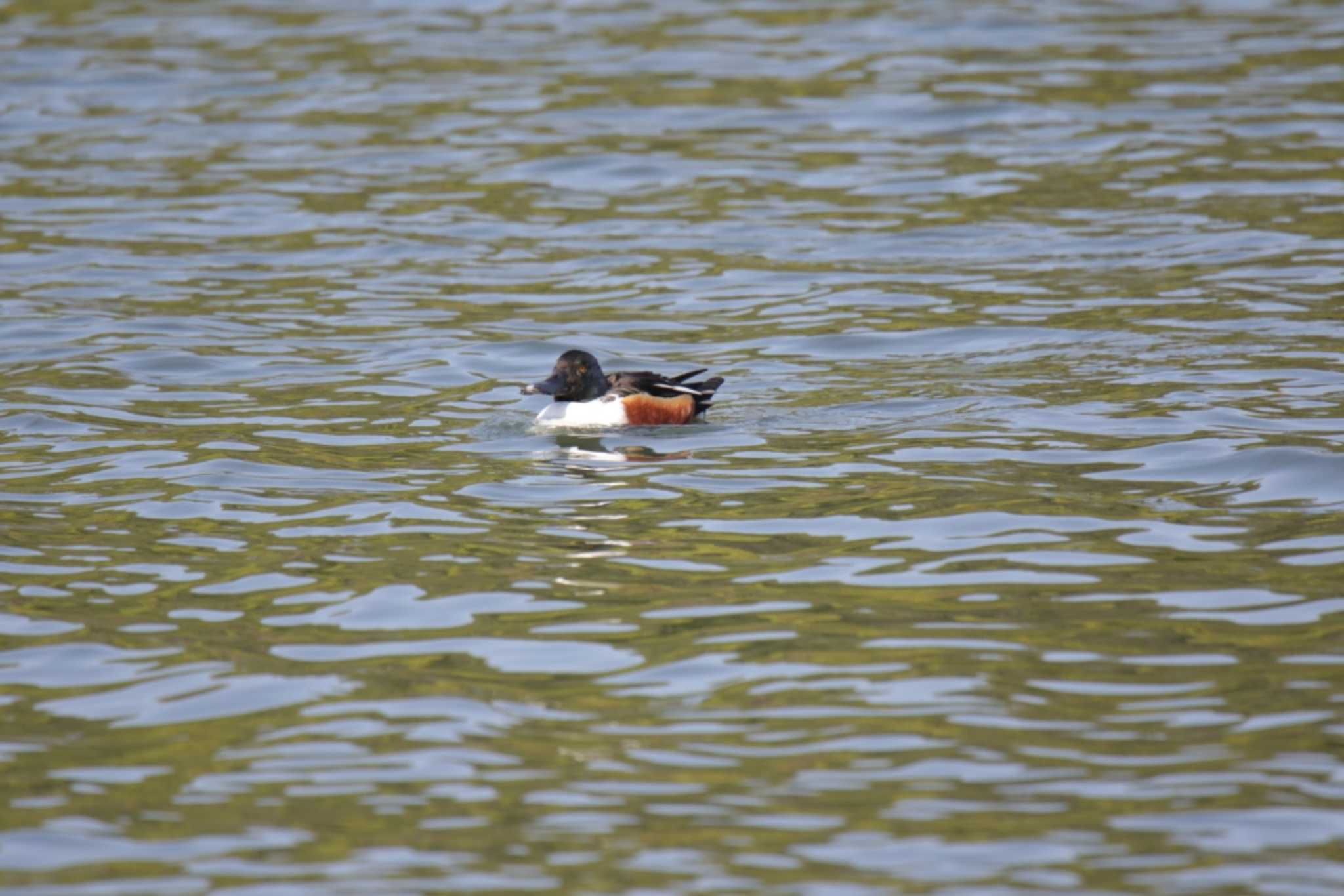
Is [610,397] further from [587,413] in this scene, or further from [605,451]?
[605,451]

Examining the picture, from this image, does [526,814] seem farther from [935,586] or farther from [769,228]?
[769,228]

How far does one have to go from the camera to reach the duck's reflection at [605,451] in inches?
398

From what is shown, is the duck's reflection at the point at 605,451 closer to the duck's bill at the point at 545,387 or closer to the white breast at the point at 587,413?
the white breast at the point at 587,413

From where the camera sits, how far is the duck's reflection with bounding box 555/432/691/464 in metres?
10.1

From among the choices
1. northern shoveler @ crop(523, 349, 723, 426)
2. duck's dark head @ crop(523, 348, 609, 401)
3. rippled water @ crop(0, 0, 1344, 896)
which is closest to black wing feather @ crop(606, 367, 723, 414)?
northern shoveler @ crop(523, 349, 723, 426)

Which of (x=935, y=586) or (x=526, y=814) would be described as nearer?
(x=526, y=814)

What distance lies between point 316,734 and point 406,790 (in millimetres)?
578

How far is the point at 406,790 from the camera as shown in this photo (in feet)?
19.2

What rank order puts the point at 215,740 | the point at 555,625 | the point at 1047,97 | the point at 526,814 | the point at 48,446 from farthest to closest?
the point at 1047,97 → the point at 48,446 → the point at 555,625 → the point at 215,740 → the point at 526,814

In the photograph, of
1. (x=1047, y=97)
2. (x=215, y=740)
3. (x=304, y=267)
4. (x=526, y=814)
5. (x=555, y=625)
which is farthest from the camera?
(x=1047, y=97)

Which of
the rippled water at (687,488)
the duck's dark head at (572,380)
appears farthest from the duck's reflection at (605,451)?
the duck's dark head at (572,380)

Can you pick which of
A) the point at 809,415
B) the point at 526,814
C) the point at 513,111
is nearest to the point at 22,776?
the point at 526,814

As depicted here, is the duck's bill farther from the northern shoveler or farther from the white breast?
the white breast

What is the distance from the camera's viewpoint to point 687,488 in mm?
9320
